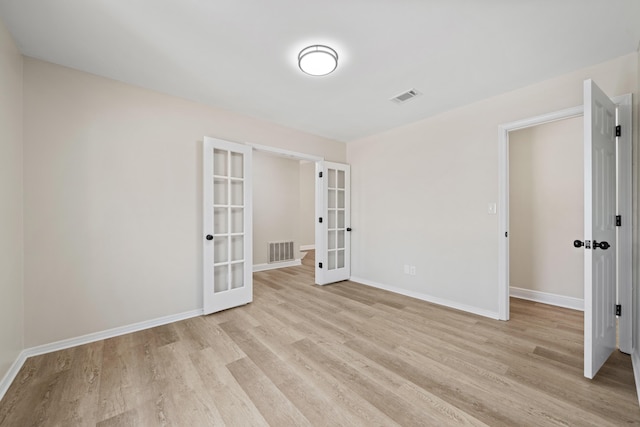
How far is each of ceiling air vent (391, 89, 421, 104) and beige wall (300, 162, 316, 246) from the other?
5235 mm

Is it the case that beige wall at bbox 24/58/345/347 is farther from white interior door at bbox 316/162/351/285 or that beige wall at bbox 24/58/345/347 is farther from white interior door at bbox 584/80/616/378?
white interior door at bbox 584/80/616/378

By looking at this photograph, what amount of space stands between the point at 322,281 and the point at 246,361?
2251mm

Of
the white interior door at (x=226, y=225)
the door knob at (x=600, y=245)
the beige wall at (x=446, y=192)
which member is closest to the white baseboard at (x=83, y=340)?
the white interior door at (x=226, y=225)

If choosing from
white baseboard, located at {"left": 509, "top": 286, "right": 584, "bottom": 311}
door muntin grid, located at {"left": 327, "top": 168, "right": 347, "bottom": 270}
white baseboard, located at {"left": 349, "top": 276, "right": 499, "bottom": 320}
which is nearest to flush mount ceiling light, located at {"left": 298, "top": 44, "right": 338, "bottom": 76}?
door muntin grid, located at {"left": 327, "top": 168, "right": 347, "bottom": 270}

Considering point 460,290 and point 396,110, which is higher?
point 396,110

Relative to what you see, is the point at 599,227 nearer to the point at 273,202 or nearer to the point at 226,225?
the point at 226,225

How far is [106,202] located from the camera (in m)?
2.41

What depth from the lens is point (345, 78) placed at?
2.44 m

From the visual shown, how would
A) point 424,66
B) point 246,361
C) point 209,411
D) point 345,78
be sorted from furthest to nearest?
point 345,78, point 424,66, point 246,361, point 209,411

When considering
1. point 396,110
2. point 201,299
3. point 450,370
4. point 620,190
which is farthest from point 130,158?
point 620,190

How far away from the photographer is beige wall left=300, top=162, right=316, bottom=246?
26.5 feet

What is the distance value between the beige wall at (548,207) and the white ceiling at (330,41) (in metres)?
1.29

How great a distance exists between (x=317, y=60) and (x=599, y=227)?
2.46 metres

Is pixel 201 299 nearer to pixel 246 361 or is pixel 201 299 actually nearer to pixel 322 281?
pixel 246 361
